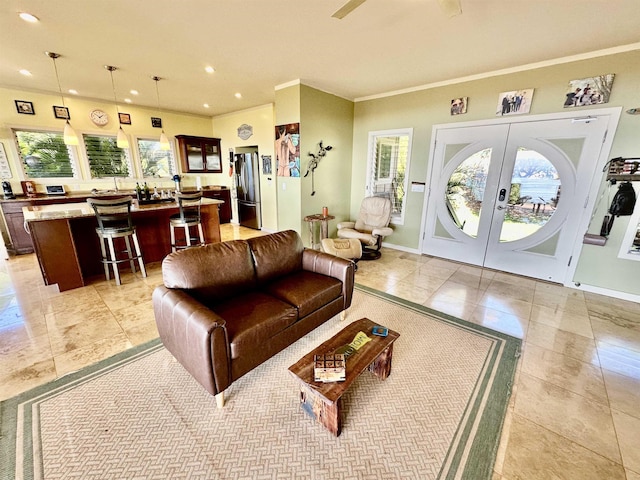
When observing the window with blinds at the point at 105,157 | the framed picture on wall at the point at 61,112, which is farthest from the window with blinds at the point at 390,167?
the framed picture on wall at the point at 61,112

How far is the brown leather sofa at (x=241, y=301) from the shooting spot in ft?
5.10

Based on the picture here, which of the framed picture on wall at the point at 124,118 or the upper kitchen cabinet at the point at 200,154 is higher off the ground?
the framed picture on wall at the point at 124,118

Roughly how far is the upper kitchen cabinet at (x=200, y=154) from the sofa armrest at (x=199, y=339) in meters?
5.87

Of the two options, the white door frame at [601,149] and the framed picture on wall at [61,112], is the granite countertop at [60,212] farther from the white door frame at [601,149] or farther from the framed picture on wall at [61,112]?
the white door frame at [601,149]

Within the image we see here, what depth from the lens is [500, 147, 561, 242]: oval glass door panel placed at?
3377mm

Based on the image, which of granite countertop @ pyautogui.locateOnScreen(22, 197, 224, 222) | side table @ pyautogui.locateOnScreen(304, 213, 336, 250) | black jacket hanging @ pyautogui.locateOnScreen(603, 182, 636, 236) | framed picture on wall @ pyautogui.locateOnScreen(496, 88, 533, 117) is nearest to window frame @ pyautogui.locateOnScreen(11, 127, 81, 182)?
granite countertop @ pyautogui.locateOnScreen(22, 197, 224, 222)

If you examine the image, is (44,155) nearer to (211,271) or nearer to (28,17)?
(28,17)

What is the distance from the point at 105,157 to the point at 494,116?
7.26 m

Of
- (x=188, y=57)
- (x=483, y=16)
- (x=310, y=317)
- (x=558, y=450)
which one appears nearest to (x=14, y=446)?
(x=310, y=317)

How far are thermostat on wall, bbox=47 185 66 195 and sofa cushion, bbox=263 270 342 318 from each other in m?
5.32

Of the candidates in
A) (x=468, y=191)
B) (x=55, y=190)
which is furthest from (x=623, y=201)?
(x=55, y=190)

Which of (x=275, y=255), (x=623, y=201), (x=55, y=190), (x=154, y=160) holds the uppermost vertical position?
(x=154, y=160)

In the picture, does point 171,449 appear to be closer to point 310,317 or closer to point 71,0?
point 310,317

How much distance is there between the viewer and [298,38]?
2.65 m
